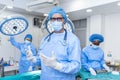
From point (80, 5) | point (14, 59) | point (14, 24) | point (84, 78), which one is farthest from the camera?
point (14, 59)

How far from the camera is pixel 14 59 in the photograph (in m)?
4.63

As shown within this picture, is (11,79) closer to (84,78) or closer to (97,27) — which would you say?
(84,78)

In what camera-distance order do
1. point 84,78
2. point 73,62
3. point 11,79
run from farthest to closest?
point 84,78 < point 11,79 < point 73,62

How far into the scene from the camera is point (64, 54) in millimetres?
1421

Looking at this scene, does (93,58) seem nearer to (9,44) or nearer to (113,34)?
(113,34)

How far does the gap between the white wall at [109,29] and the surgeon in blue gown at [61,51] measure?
3.41 m

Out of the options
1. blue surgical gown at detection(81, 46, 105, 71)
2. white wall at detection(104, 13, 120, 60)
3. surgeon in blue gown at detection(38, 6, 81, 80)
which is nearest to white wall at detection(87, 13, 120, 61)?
white wall at detection(104, 13, 120, 60)

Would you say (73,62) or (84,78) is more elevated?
(73,62)

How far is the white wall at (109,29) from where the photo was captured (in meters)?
4.56

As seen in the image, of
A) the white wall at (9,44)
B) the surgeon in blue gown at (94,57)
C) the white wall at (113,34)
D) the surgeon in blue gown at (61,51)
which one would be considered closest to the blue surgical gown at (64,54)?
the surgeon in blue gown at (61,51)

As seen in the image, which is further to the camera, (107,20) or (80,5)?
(107,20)

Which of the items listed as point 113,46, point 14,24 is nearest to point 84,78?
point 14,24

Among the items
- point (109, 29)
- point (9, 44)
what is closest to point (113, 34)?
point (109, 29)

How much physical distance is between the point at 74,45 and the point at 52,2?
1657 mm
